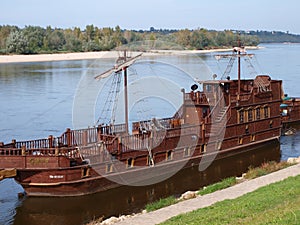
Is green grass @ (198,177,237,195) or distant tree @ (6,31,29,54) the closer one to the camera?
green grass @ (198,177,237,195)

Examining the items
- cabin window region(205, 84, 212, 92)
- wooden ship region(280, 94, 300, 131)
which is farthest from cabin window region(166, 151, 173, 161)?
wooden ship region(280, 94, 300, 131)

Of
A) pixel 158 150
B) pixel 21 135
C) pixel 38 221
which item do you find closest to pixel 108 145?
pixel 158 150

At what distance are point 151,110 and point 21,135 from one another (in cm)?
1251

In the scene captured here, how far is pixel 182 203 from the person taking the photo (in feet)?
50.6

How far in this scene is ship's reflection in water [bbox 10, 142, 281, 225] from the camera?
1744cm

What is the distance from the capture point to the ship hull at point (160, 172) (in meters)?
18.8

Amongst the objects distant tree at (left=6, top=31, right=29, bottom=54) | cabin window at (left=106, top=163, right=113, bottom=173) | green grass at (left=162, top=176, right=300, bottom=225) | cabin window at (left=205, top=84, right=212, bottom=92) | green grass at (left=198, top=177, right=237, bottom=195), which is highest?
distant tree at (left=6, top=31, right=29, bottom=54)

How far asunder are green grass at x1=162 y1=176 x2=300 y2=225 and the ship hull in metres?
6.70

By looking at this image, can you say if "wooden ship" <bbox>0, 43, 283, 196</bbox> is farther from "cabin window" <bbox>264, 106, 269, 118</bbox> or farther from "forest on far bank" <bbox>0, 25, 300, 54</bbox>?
"forest on far bank" <bbox>0, 25, 300, 54</bbox>

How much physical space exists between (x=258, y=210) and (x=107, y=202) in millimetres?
7883

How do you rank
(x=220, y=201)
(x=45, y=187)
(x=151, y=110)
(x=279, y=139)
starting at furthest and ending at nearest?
(x=151, y=110)
(x=279, y=139)
(x=45, y=187)
(x=220, y=201)

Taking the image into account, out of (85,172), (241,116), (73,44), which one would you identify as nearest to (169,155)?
(85,172)

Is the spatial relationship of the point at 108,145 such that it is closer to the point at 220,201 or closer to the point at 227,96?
the point at 220,201

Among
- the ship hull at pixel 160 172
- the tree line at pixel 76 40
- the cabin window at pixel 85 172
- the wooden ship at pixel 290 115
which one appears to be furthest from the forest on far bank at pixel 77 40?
the cabin window at pixel 85 172
